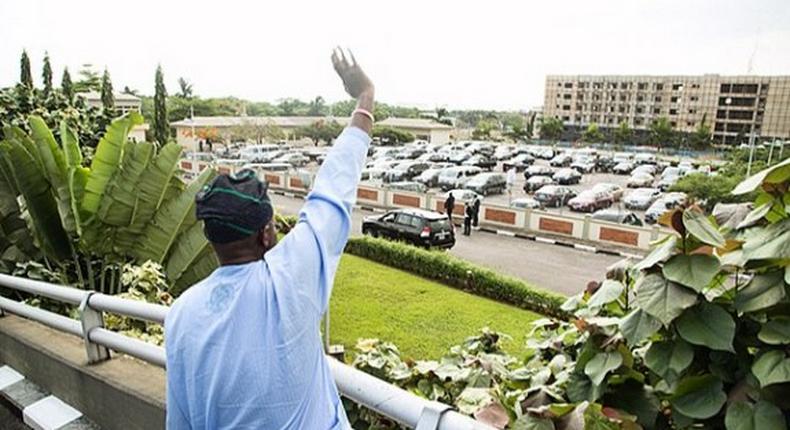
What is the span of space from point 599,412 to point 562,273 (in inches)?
589

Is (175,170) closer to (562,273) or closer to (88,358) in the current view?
(88,358)

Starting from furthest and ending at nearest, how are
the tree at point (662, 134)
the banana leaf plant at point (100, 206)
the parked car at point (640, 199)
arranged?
the tree at point (662, 134) → the parked car at point (640, 199) → the banana leaf plant at point (100, 206)

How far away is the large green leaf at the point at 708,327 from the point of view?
1.38 meters

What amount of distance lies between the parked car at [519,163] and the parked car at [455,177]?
7.75 metres

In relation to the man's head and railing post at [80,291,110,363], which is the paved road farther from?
the man's head

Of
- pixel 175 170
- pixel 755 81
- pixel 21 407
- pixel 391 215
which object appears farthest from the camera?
pixel 755 81

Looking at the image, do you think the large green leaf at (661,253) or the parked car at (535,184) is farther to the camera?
the parked car at (535,184)

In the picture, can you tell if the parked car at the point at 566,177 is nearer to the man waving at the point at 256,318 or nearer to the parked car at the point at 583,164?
the parked car at the point at 583,164

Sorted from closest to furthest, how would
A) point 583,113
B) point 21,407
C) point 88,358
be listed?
point 88,358 → point 21,407 → point 583,113

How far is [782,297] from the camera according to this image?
1357 millimetres

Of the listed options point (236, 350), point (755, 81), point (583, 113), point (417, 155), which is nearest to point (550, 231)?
point (236, 350)

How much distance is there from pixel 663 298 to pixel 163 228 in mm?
5538

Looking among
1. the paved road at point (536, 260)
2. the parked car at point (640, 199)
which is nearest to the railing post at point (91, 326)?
the paved road at point (536, 260)

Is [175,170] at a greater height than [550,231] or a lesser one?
greater
